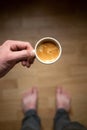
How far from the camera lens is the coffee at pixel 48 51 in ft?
3.40

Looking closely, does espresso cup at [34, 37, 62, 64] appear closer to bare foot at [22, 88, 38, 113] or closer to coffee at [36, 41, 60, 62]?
coffee at [36, 41, 60, 62]

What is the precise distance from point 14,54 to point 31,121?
577 mm

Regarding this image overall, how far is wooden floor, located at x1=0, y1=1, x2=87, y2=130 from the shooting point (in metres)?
1.56

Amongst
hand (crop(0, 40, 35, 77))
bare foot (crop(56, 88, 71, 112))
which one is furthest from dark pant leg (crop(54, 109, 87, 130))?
hand (crop(0, 40, 35, 77))

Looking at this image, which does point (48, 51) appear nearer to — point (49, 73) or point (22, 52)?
point (22, 52)

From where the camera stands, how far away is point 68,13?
5.39 ft

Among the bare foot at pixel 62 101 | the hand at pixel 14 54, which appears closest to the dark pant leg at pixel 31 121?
the bare foot at pixel 62 101

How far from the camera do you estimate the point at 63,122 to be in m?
1.47

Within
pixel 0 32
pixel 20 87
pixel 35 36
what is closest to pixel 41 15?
pixel 35 36

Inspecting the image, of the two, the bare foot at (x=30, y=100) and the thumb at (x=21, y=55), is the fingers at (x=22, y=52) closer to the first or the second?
the thumb at (x=21, y=55)

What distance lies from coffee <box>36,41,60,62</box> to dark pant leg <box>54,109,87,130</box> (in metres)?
0.50

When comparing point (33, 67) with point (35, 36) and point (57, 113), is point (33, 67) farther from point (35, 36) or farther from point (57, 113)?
point (57, 113)

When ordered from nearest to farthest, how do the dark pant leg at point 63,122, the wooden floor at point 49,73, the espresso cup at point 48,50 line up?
the espresso cup at point 48,50 → the dark pant leg at point 63,122 → the wooden floor at point 49,73

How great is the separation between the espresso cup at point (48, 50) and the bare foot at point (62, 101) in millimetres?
555
